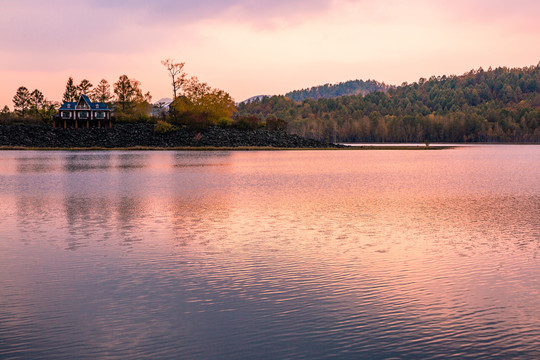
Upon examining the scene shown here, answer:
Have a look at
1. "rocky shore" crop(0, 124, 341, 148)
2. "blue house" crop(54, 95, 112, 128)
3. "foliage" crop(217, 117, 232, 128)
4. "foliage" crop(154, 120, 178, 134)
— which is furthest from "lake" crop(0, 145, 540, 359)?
"foliage" crop(217, 117, 232, 128)

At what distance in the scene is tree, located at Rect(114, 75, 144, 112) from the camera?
175m

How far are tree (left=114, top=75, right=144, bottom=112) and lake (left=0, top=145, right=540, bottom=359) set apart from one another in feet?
489

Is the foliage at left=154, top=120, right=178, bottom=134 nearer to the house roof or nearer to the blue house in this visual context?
the blue house

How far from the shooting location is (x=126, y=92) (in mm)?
176375

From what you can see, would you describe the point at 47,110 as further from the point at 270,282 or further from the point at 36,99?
the point at 270,282

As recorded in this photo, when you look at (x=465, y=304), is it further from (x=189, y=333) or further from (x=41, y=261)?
(x=41, y=261)

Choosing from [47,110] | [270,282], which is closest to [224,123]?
[47,110]

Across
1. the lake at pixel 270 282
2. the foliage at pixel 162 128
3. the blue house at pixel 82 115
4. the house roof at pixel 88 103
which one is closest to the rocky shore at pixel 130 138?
the foliage at pixel 162 128

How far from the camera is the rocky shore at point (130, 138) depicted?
5886 inches

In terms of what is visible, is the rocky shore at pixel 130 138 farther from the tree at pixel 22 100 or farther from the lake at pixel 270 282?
the lake at pixel 270 282

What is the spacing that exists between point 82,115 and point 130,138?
62.8 feet

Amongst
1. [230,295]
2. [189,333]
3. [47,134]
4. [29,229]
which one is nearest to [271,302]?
[230,295]

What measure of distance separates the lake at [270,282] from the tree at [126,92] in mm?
149089

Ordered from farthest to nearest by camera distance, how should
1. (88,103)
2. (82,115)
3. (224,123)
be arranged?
(224,123) < (88,103) < (82,115)
